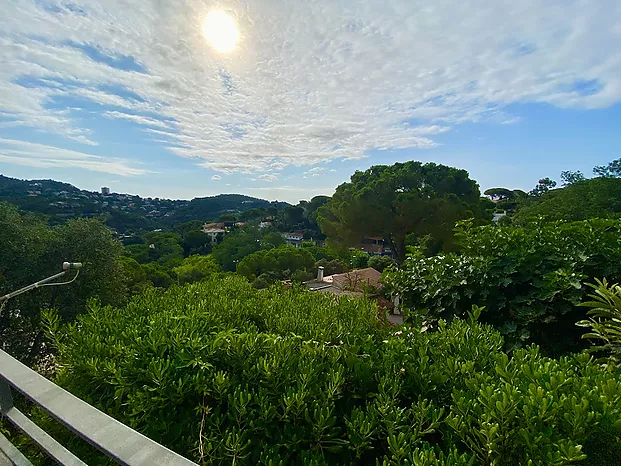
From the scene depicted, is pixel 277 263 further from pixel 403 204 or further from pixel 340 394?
pixel 340 394

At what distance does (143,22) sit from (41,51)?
8.93 feet

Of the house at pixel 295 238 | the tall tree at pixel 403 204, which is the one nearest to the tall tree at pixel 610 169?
the tall tree at pixel 403 204

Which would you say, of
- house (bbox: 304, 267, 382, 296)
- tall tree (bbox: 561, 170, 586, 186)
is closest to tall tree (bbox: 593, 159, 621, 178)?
tall tree (bbox: 561, 170, 586, 186)

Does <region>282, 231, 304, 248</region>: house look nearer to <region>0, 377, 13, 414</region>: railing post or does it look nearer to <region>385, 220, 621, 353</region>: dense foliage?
<region>385, 220, 621, 353</region>: dense foliage

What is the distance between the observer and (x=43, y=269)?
26.9 feet

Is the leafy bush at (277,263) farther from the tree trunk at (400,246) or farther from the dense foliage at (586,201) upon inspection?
the dense foliage at (586,201)

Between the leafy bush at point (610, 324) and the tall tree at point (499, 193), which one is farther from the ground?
the tall tree at point (499, 193)

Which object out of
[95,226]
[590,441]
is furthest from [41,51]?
[590,441]

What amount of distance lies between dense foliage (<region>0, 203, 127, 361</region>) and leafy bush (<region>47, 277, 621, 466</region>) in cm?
772

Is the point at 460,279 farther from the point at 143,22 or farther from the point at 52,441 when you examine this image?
the point at 143,22

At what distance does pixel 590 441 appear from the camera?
783 mm

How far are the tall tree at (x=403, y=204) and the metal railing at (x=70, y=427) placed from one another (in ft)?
44.8

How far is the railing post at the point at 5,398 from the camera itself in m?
1.09

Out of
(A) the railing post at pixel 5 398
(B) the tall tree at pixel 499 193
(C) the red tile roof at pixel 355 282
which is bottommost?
(C) the red tile roof at pixel 355 282
